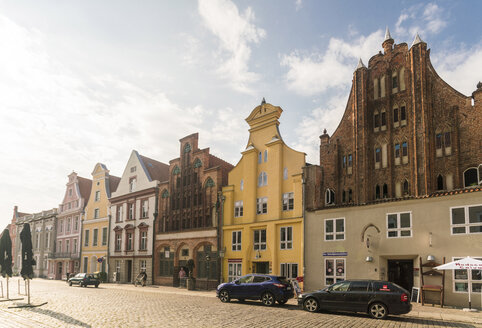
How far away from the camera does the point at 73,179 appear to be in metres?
57.9

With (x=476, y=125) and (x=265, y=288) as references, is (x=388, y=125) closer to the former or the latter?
(x=476, y=125)

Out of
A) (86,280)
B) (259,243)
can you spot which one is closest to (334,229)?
(259,243)

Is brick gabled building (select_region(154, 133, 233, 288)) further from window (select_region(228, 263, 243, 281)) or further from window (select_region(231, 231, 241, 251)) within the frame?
window (select_region(231, 231, 241, 251))

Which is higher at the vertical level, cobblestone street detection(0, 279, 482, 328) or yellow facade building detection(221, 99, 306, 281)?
yellow facade building detection(221, 99, 306, 281)

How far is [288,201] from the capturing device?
30.1 meters

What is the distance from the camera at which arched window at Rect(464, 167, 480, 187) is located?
2189 cm

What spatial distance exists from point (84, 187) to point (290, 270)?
3867 cm

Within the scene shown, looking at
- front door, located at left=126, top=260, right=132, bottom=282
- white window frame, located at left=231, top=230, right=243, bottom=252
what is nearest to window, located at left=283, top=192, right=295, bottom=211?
white window frame, located at left=231, top=230, right=243, bottom=252

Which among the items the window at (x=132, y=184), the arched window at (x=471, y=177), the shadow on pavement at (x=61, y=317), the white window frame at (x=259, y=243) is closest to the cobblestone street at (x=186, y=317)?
the shadow on pavement at (x=61, y=317)

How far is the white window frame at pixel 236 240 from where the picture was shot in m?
32.7

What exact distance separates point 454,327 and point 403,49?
17.8 metres

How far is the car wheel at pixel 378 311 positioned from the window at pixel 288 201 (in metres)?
13.6

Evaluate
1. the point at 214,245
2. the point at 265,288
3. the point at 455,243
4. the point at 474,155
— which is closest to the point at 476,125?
the point at 474,155

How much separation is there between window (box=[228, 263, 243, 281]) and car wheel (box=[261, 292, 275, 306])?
1125 centimetres
